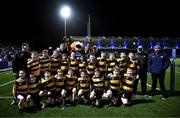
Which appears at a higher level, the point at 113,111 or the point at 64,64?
the point at 64,64

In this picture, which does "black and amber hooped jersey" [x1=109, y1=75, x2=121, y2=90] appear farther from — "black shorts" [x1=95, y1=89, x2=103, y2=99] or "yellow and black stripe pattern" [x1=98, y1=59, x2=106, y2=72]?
"yellow and black stripe pattern" [x1=98, y1=59, x2=106, y2=72]

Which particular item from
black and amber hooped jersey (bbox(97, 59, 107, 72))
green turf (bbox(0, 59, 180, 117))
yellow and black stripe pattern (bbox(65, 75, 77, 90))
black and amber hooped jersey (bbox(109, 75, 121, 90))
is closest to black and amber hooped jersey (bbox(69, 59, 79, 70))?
black and amber hooped jersey (bbox(97, 59, 107, 72))

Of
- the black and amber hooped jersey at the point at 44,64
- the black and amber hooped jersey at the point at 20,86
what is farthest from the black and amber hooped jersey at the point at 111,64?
the black and amber hooped jersey at the point at 20,86

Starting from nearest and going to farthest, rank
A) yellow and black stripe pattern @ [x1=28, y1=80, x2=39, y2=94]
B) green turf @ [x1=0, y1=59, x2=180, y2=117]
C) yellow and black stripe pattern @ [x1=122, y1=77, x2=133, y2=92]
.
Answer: green turf @ [x1=0, y1=59, x2=180, y2=117], yellow and black stripe pattern @ [x1=28, y1=80, x2=39, y2=94], yellow and black stripe pattern @ [x1=122, y1=77, x2=133, y2=92]

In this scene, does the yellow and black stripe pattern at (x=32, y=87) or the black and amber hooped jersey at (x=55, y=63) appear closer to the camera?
the yellow and black stripe pattern at (x=32, y=87)

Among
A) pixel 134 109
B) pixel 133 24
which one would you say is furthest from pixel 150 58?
pixel 133 24

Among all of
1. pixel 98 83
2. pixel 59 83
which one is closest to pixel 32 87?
pixel 59 83

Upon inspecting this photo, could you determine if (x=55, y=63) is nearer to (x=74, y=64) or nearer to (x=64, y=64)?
(x=64, y=64)

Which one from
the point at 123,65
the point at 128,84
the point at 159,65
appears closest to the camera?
the point at 128,84

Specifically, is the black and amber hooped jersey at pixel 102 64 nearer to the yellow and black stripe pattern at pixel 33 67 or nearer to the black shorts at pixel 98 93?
the black shorts at pixel 98 93

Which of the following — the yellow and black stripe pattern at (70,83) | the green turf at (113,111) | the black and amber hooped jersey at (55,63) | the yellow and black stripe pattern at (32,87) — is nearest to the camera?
the green turf at (113,111)

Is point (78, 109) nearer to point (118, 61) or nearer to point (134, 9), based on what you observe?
point (118, 61)

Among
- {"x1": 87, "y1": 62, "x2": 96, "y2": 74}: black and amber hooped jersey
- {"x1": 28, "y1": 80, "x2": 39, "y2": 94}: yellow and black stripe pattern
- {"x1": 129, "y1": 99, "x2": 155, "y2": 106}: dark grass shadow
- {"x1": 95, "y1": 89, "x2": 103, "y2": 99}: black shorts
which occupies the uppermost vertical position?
{"x1": 87, "y1": 62, "x2": 96, "y2": 74}: black and amber hooped jersey

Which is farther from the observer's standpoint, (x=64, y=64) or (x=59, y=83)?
(x=64, y=64)
